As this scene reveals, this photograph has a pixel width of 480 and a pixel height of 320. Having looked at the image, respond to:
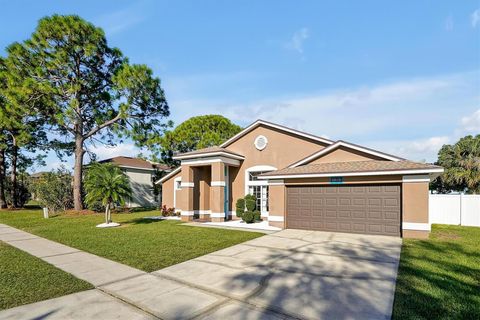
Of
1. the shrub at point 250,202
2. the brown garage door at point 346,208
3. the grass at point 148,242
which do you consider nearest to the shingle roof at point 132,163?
the grass at point 148,242

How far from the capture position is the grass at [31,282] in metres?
5.13

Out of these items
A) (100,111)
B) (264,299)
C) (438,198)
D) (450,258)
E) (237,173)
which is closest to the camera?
(264,299)

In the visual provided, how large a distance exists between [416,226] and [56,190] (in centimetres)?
2503

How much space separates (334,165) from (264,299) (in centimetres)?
992

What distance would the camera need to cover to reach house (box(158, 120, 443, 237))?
37.4 ft

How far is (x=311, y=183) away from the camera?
13438 mm

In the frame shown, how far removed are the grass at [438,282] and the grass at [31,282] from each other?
6138mm

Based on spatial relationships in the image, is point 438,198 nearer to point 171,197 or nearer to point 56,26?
point 171,197

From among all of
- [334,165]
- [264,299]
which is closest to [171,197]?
[334,165]

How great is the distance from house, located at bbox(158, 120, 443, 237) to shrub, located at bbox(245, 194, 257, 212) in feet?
3.47

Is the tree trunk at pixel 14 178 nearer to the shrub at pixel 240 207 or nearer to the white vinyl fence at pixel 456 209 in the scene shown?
the shrub at pixel 240 207

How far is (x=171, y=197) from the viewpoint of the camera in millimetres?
21906

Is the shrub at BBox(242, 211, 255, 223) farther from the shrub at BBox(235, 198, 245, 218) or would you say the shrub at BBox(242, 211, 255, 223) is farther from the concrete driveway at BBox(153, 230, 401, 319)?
the concrete driveway at BBox(153, 230, 401, 319)

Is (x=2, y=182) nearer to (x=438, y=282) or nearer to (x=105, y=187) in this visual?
(x=105, y=187)
